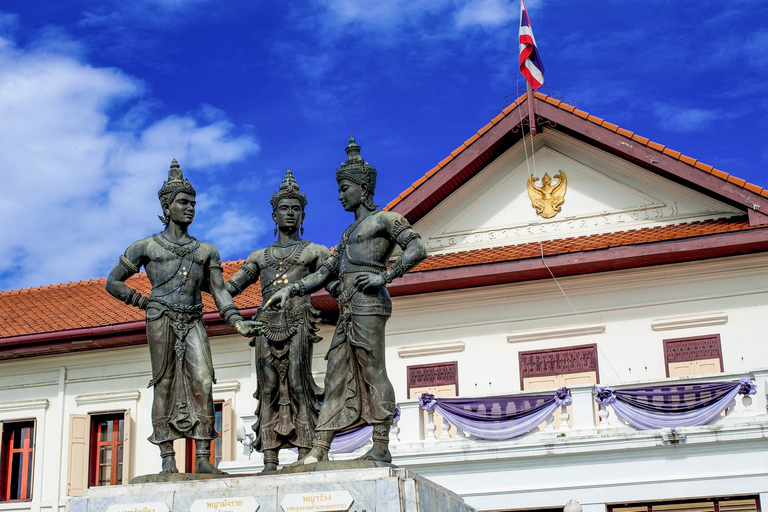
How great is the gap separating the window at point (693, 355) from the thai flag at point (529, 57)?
4967 millimetres

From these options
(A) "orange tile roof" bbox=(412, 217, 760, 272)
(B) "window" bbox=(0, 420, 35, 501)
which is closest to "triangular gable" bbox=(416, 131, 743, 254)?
(A) "orange tile roof" bbox=(412, 217, 760, 272)

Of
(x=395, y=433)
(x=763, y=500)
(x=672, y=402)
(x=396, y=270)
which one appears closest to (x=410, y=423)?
(x=395, y=433)

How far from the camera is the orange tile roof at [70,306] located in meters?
21.6

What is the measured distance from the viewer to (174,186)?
10.0m

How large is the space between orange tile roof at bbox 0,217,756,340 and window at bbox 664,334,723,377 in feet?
5.70

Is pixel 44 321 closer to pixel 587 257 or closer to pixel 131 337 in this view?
pixel 131 337

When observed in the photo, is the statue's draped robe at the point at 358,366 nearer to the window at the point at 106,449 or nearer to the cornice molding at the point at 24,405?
the window at the point at 106,449

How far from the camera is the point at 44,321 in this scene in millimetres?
22719

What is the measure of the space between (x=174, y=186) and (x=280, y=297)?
149 cm

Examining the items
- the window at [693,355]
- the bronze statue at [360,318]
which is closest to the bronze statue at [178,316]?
the bronze statue at [360,318]

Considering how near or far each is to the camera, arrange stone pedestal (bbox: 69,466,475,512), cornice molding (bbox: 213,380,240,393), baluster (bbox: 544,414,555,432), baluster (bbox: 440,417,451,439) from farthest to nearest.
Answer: cornice molding (bbox: 213,380,240,393)
baluster (bbox: 440,417,451,439)
baluster (bbox: 544,414,555,432)
stone pedestal (bbox: 69,466,475,512)

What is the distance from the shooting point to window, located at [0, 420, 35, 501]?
22.0 meters

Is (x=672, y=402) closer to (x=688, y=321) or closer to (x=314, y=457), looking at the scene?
(x=688, y=321)

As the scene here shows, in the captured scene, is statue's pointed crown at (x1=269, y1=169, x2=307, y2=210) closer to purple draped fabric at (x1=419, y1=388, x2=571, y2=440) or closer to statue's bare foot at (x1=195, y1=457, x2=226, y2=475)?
statue's bare foot at (x1=195, y1=457, x2=226, y2=475)
